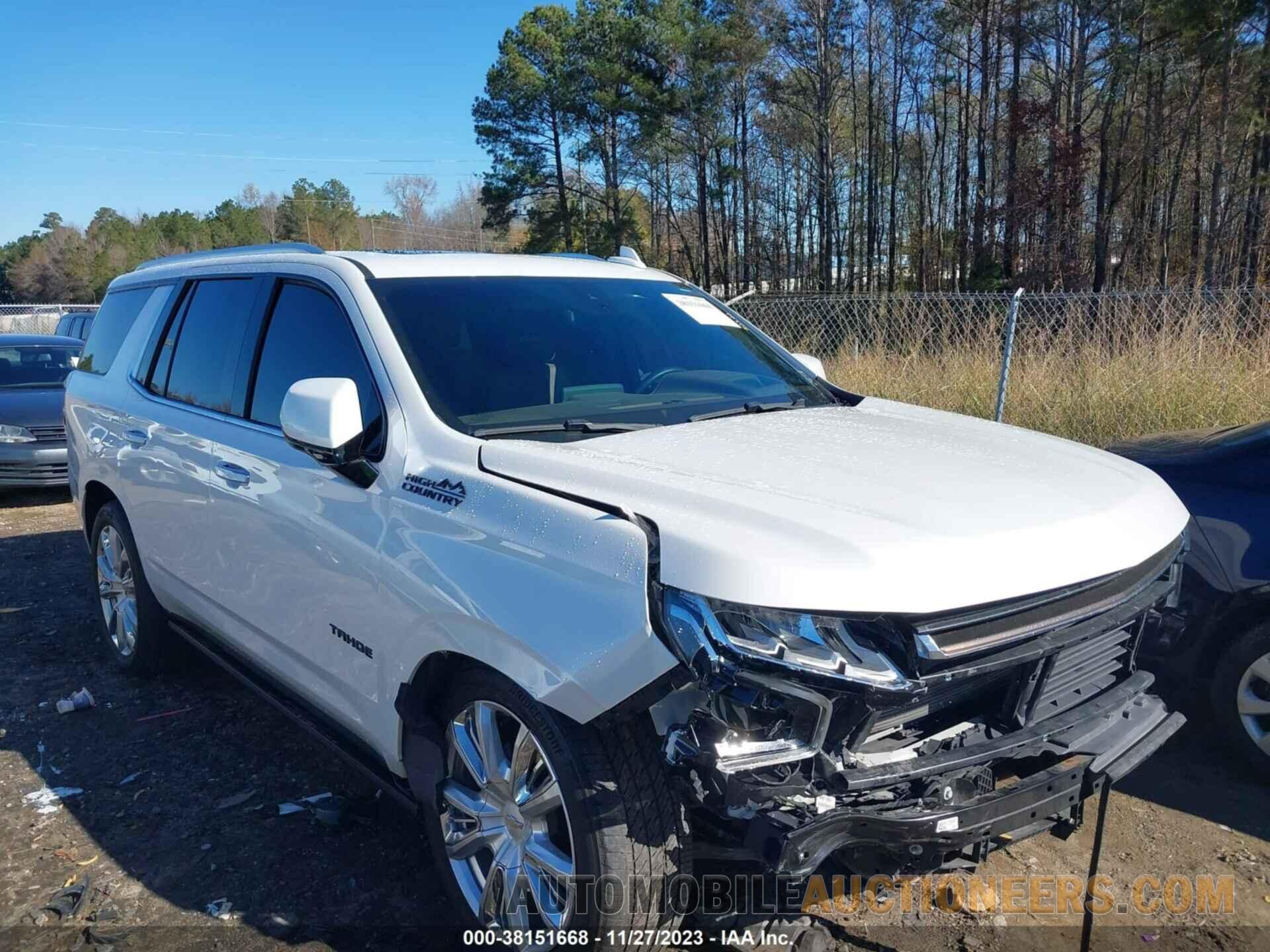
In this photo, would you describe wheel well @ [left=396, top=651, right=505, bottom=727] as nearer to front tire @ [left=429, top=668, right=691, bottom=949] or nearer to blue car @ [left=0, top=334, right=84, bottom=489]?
front tire @ [left=429, top=668, right=691, bottom=949]

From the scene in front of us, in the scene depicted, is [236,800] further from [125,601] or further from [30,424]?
[30,424]

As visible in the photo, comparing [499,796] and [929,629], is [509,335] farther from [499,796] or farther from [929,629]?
[929,629]

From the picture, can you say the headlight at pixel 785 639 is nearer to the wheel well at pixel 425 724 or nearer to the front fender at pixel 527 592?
the front fender at pixel 527 592

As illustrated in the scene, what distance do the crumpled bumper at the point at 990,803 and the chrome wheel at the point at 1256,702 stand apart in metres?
1.22

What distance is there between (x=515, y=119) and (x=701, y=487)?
1545 inches

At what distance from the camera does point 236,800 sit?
3.58 m

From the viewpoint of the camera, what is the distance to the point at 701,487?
7.30 feet

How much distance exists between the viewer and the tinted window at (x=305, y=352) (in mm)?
2994

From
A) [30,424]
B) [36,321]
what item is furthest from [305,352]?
[36,321]

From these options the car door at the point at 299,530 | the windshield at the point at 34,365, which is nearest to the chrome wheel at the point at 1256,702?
the car door at the point at 299,530

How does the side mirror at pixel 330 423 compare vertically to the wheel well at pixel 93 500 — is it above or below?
above

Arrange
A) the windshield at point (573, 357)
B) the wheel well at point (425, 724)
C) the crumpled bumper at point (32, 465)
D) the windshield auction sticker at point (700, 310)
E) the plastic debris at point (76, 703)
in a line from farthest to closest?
the crumpled bumper at point (32, 465)
the plastic debris at point (76, 703)
the windshield auction sticker at point (700, 310)
the windshield at point (573, 357)
the wheel well at point (425, 724)

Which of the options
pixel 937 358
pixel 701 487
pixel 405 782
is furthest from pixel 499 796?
pixel 937 358

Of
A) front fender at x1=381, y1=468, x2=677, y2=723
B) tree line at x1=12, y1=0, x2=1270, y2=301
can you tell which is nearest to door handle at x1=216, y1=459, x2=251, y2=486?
front fender at x1=381, y1=468, x2=677, y2=723
